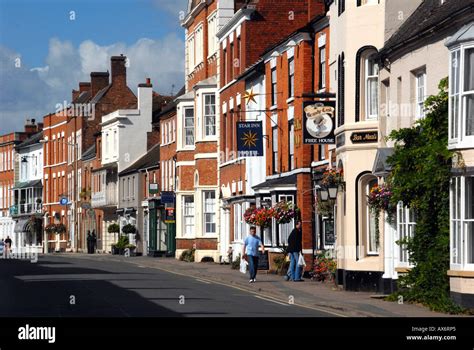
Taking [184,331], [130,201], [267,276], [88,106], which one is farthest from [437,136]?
[88,106]

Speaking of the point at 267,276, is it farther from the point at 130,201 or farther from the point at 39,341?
the point at 130,201

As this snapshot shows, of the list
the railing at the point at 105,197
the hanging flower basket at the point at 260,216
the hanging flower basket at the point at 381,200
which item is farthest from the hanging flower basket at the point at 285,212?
the railing at the point at 105,197

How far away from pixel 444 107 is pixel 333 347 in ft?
38.0

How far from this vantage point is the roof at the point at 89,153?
9696cm

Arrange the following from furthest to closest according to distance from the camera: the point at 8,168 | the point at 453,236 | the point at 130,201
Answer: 1. the point at 8,168
2. the point at 130,201
3. the point at 453,236

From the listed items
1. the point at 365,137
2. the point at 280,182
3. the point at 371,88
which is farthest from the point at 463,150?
the point at 280,182

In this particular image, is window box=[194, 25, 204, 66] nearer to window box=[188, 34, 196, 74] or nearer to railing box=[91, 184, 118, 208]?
window box=[188, 34, 196, 74]

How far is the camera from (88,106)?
97.6 metres

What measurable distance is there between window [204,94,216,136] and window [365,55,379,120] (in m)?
27.2

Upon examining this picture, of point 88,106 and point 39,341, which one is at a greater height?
point 88,106

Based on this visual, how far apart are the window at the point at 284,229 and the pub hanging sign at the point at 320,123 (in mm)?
7080

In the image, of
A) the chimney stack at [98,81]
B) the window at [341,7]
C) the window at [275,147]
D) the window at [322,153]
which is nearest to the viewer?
the window at [341,7]

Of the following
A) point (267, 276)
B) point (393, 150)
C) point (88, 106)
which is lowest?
point (267, 276)

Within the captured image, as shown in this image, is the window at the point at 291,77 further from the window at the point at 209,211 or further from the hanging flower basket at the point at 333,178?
the window at the point at 209,211
